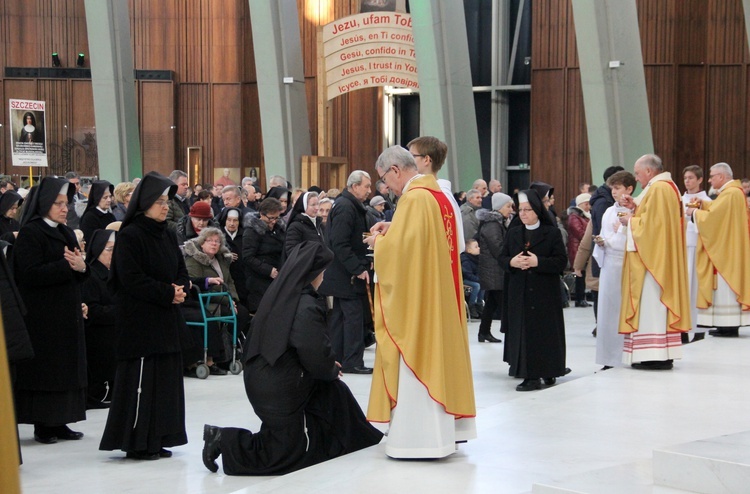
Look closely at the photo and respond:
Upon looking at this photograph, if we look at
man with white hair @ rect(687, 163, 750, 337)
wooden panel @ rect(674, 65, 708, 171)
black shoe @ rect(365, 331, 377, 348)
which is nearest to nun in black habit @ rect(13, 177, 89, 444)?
black shoe @ rect(365, 331, 377, 348)

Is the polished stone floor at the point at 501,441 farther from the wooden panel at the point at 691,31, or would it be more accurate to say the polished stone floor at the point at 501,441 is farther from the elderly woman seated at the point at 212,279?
the wooden panel at the point at 691,31

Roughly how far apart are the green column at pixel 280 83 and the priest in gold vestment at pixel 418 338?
35.4 feet

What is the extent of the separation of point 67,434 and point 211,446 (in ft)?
4.80

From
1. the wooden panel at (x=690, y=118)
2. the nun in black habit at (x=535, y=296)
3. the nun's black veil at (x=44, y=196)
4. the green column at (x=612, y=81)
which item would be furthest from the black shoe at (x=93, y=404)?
the wooden panel at (x=690, y=118)

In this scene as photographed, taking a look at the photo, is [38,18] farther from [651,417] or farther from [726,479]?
[726,479]

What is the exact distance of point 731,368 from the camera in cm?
855

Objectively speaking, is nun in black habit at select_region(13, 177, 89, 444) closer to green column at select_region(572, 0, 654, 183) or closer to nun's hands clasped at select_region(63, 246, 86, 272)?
nun's hands clasped at select_region(63, 246, 86, 272)

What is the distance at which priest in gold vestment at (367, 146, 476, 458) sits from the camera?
533cm

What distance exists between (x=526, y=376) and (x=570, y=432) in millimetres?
1967

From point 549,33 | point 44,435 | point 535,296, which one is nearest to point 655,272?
point 535,296

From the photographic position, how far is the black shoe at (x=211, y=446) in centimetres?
570

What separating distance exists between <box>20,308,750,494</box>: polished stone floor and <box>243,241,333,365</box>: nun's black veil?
699 millimetres

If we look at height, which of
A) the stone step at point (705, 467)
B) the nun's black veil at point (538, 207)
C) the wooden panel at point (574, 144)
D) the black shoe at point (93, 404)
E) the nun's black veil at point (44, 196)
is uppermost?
the wooden panel at point (574, 144)

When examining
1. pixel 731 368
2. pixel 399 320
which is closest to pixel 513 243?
pixel 731 368
